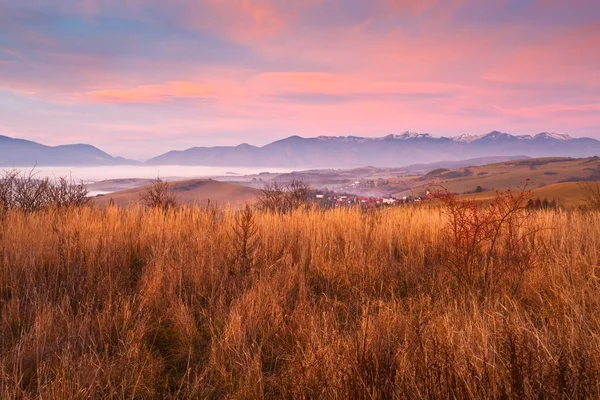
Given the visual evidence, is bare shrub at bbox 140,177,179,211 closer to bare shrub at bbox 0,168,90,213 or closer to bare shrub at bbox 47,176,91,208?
bare shrub at bbox 0,168,90,213

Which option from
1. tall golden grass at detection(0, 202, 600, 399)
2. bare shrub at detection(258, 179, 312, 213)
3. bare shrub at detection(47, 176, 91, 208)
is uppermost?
bare shrub at detection(47, 176, 91, 208)

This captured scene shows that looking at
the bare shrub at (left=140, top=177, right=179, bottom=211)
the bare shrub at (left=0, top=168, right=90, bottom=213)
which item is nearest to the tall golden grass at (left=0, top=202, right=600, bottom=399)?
the bare shrub at (left=0, top=168, right=90, bottom=213)

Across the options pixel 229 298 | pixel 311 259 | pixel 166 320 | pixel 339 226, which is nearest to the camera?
pixel 166 320

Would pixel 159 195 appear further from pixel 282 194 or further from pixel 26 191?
pixel 282 194

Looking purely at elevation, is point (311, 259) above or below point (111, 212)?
below

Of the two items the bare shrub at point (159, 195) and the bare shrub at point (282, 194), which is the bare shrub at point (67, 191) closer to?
the bare shrub at point (159, 195)

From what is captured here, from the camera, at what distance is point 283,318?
374 centimetres

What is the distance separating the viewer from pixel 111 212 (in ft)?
26.6

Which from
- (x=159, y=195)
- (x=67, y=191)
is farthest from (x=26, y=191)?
(x=159, y=195)

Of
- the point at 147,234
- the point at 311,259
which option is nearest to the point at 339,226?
the point at 311,259

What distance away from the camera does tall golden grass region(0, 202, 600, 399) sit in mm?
2455

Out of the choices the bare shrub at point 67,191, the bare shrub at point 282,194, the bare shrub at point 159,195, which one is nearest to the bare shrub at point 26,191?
the bare shrub at point 67,191

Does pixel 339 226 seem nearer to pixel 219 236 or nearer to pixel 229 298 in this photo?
pixel 219 236

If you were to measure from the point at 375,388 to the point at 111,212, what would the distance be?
24.0 ft
